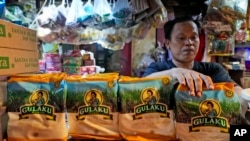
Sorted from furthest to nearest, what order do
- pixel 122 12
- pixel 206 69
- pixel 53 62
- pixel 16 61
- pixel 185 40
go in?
pixel 53 62
pixel 122 12
pixel 206 69
pixel 185 40
pixel 16 61

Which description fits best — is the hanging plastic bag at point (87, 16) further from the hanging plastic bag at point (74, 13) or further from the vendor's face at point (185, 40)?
the vendor's face at point (185, 40)

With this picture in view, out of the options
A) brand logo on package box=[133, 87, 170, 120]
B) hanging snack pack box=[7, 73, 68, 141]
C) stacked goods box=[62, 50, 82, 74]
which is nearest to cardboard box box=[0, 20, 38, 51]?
hanging snack pack box=[7, 73, 68, 141]

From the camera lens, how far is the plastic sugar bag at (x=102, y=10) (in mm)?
1810

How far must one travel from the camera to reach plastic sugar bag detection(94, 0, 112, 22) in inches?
71.3

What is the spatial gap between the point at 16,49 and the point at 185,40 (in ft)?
2.55

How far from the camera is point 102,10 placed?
5.95ft

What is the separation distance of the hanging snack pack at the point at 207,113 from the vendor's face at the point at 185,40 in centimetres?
61

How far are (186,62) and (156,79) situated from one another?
0.68 metres

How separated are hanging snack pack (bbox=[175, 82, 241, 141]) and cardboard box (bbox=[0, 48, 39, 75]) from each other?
49 cm

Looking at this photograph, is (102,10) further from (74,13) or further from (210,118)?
(210,118)

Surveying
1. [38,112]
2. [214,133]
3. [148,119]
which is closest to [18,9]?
[38,112]

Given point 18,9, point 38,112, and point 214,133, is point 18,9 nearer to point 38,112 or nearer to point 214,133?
point 38,112

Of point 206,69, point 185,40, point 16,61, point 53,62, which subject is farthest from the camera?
point 53,62

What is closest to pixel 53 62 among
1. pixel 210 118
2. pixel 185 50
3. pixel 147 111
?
pixel 185 50
